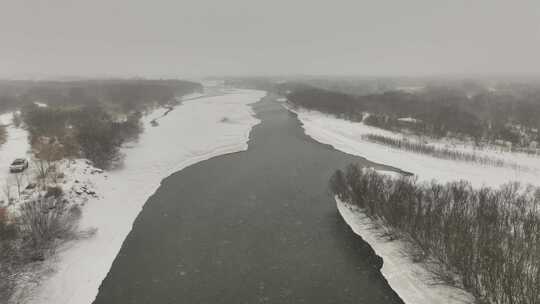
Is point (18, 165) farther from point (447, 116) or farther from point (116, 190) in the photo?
point (447, 116)

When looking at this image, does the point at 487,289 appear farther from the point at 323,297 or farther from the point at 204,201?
the point at 204,201

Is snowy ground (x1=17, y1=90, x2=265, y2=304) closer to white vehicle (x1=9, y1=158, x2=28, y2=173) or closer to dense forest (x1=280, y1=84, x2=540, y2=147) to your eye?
white vehicle (x1=9, y1=158, x2=28, y2=173)

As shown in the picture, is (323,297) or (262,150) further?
(262,150)

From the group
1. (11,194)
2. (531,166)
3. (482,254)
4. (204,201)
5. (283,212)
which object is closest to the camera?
(482,254)

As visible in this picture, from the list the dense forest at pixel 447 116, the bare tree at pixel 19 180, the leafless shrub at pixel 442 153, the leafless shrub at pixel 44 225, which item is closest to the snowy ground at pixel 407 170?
the leafless shrub at pixel 442 153

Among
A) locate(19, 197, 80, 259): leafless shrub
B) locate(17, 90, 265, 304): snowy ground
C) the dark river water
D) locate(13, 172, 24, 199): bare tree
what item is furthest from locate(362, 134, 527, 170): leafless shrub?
locate(13, 172, 24, 199): bare tree

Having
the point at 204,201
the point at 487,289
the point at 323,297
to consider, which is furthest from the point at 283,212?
the point at 487,289

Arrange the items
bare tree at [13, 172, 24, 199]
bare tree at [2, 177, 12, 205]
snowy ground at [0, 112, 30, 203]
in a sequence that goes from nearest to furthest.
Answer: bare tree at [2, 177, 12, 205] < bare tree at [13, 172, 24, 199] < snowy ground at [0, 112, 30, 203]
